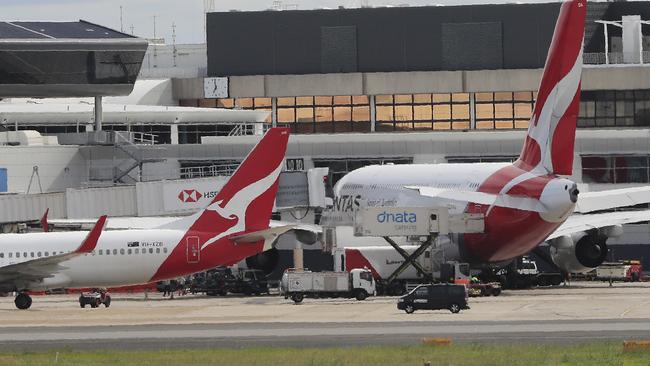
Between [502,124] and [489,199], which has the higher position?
[502,124]

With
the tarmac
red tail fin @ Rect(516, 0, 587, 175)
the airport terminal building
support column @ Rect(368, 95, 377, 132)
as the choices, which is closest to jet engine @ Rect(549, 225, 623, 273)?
the tarmac

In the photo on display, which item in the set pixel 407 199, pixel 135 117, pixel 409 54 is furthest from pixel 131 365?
pixel 409 54

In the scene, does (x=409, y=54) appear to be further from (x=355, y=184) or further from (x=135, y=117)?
(x=355, y=184)

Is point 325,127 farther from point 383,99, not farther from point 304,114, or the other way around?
point 383,99

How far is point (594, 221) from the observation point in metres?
94.3

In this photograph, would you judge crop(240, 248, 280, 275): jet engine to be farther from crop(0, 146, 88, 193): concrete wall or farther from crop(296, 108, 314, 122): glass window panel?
crop(296, 108, 314, 122): glass window panel

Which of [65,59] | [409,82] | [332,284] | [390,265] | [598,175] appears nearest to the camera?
[332,284]

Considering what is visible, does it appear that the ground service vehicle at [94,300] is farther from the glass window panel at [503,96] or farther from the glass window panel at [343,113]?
the glass window panel at [503,96]

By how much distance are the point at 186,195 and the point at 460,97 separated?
44.3 metres

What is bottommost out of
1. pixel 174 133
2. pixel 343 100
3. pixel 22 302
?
pixel 22 302

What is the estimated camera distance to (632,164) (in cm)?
11306

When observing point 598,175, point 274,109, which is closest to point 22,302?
point 598,175

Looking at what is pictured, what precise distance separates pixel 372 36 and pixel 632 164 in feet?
121

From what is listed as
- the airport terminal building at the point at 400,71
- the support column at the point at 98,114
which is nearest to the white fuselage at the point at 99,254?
the support column at the point at 98,114
